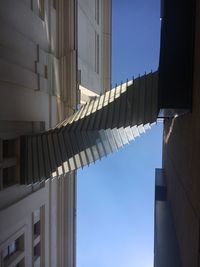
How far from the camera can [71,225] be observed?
15148 mm

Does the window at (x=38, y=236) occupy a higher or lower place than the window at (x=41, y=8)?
lower

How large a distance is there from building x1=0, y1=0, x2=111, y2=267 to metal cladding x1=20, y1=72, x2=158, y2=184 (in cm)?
45

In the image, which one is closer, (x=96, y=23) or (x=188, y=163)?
(x=188, y=163)

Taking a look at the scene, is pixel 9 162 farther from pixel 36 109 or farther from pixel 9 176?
pixel 36 109

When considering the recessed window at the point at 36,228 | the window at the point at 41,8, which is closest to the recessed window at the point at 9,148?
the recessed window at the point at 36,228

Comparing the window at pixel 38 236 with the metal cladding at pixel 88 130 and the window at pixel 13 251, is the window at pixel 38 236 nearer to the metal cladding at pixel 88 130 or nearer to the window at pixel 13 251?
the window at pixel 13 251

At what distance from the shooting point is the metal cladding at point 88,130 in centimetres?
1066

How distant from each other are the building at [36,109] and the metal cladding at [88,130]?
0.45 metres

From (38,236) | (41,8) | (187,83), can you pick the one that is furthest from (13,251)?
(41,8)

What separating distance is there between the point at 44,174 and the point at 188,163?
4.92 metres

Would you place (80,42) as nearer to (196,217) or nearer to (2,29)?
(2,29)

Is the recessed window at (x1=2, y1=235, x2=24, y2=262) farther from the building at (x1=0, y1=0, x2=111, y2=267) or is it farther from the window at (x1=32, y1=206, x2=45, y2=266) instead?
the window at (x1=32, y1=206, x2=45, y2=266)

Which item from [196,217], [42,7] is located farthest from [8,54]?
[196,217]

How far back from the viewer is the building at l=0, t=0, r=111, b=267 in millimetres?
10062
